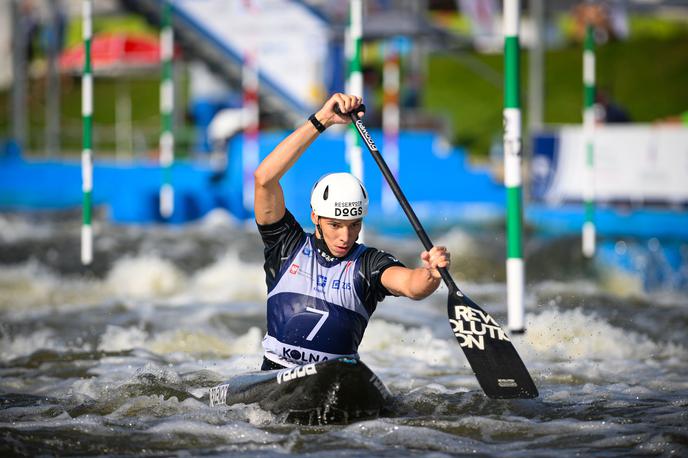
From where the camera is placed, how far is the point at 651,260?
499 inches

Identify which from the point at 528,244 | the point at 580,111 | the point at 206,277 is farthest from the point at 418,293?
the point at 580,111

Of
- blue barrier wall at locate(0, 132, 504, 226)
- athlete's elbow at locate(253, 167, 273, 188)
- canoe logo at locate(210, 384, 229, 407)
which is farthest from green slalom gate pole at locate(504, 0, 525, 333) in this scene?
blue barrier wall at locate(0, 132, 504, 226)

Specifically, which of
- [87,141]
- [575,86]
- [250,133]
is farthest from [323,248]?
[575,86]

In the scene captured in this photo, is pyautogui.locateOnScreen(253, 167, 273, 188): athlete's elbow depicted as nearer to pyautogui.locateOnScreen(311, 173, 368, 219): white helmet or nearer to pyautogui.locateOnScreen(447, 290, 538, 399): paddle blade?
pyautogui.locateOnScreen(311, 173, 368, 219): white helmet

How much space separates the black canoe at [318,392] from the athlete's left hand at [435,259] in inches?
21.9

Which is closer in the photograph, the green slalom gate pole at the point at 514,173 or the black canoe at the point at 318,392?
the black canoe at the point at 318,392

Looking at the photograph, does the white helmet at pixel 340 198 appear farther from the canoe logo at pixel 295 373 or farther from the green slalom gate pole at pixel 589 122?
the green slalom gate pole at pixel 589 122

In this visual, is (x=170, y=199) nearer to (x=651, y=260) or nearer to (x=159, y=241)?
(x=159, y=241)

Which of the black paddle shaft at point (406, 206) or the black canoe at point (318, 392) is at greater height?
the black paddle shaft at point (406, 206)

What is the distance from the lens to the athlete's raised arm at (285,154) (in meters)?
5.68

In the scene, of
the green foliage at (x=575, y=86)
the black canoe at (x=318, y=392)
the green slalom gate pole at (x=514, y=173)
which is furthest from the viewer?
the green foliage at (x=575, y=86)

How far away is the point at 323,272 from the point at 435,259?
26.5 inches

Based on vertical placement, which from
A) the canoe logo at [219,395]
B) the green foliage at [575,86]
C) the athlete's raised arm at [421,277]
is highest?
the green foliage at [575,86]

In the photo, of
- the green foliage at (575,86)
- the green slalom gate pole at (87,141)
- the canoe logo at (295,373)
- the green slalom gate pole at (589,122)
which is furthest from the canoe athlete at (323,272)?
the green foliage at (575,86)
